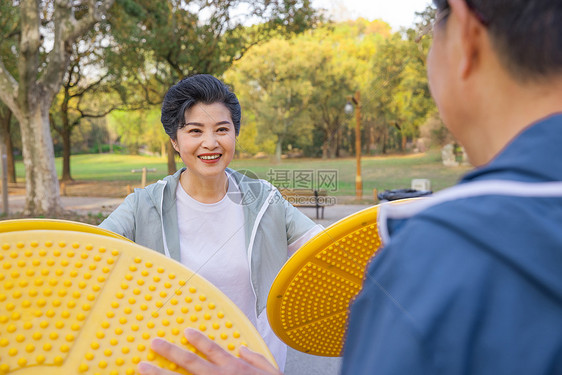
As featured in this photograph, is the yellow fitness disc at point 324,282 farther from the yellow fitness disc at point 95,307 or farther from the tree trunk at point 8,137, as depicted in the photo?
the tree trunk at point 8,137

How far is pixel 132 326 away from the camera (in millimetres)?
799

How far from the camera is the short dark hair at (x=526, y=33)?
0.44 metres

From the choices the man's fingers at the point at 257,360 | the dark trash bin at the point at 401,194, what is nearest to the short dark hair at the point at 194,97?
the dark trash bin at the point at 401,194

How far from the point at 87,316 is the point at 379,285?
0.59m

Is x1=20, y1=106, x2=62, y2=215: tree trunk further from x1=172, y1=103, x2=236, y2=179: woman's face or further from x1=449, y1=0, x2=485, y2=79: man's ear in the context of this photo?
x1=449, y1=0, x2=485, y2=79: man's ear

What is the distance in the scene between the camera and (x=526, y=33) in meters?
0.45

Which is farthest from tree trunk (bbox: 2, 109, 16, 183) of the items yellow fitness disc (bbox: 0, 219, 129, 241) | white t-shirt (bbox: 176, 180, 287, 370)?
yellow fitness disc (bbox: 0, 219, 129, 241)

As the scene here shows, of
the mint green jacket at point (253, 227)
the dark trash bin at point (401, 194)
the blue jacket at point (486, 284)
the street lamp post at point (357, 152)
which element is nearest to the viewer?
the blue jacket at point (486, 284)

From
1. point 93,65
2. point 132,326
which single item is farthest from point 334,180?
point 93,65

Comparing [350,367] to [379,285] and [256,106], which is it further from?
[256,106]

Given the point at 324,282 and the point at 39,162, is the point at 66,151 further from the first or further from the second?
the point at 324,282

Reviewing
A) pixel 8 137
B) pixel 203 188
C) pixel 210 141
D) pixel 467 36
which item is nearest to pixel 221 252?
pixel 203 188

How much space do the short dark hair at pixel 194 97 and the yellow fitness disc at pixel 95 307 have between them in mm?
1009

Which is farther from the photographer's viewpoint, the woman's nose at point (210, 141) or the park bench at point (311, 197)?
the woman's nose at point (210, 141)
